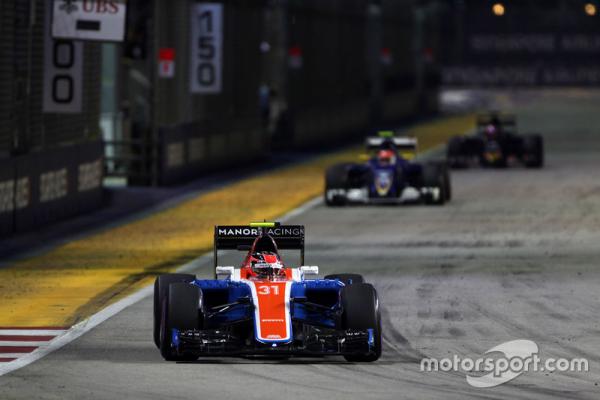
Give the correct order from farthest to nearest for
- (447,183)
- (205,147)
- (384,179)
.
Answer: (205,147), (447,183), (384,179)

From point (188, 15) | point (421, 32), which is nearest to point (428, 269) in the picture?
point (188, 15)

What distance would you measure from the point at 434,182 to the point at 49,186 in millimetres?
8113

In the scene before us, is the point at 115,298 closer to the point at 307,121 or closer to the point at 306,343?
the point at 306,343

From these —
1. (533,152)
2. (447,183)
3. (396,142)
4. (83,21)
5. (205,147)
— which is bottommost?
(533,152)

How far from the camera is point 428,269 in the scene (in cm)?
2455

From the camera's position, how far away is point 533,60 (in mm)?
99562

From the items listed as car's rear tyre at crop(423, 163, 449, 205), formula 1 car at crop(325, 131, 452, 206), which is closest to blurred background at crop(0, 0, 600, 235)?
formula 1 car at crop(325, 131, 452, 206)

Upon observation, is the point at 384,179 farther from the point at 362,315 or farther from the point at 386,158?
the point at 362,315

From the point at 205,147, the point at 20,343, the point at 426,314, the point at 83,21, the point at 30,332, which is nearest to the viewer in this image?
the point at 20,343

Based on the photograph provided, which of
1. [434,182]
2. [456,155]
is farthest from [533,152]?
[434,182]

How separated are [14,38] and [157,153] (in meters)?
11.2

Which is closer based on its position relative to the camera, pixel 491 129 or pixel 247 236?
pixel 247 236

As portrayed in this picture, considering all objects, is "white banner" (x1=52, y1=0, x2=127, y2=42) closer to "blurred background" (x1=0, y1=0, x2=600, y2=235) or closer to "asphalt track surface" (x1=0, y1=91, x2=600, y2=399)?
"blurred background" (x1=0, y1=0, x2=600, y2=235)

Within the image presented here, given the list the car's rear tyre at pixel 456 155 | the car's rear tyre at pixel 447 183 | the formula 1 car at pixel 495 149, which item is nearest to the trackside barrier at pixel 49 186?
the car's rear tyre at pixel 447 183
